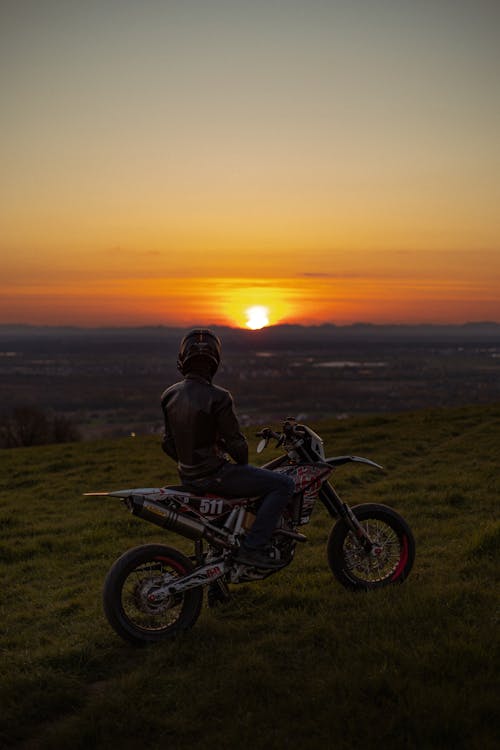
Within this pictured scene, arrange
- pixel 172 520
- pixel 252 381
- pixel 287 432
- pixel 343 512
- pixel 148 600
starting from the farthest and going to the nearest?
1. pixel 252 381
2. pixel 343 512
3. pixel 287 432
4. pixel 172 520
5. pixel 148 600

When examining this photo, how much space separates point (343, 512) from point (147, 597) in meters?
2.32

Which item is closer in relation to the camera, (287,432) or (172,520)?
(172,520)

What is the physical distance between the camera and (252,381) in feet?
332

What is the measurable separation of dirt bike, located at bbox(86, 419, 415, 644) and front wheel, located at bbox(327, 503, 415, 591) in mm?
11

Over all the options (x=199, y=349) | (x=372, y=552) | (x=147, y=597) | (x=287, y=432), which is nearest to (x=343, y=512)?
(x=372, y=552)

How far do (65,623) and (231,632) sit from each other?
2181mm

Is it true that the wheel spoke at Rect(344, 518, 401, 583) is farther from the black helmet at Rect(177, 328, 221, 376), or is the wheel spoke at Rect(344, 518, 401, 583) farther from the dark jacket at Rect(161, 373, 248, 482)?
the black helmet at Rect(177, 328, 221, 376)

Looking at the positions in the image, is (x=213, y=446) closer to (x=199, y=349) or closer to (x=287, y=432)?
(x=287, y=432)

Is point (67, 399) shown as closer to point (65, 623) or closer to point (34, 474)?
point (34, 474)

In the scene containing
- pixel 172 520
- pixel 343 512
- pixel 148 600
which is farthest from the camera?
pixel 343 512

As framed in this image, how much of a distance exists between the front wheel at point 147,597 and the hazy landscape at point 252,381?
1463 inches

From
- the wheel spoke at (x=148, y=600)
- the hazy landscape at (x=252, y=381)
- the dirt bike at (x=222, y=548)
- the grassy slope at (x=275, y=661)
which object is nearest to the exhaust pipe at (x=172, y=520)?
the dirt bike at (x=222, y=548)

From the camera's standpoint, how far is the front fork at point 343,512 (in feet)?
23.4

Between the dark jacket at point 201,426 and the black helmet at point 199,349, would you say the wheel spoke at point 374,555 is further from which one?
the black helmet at point 199,349
